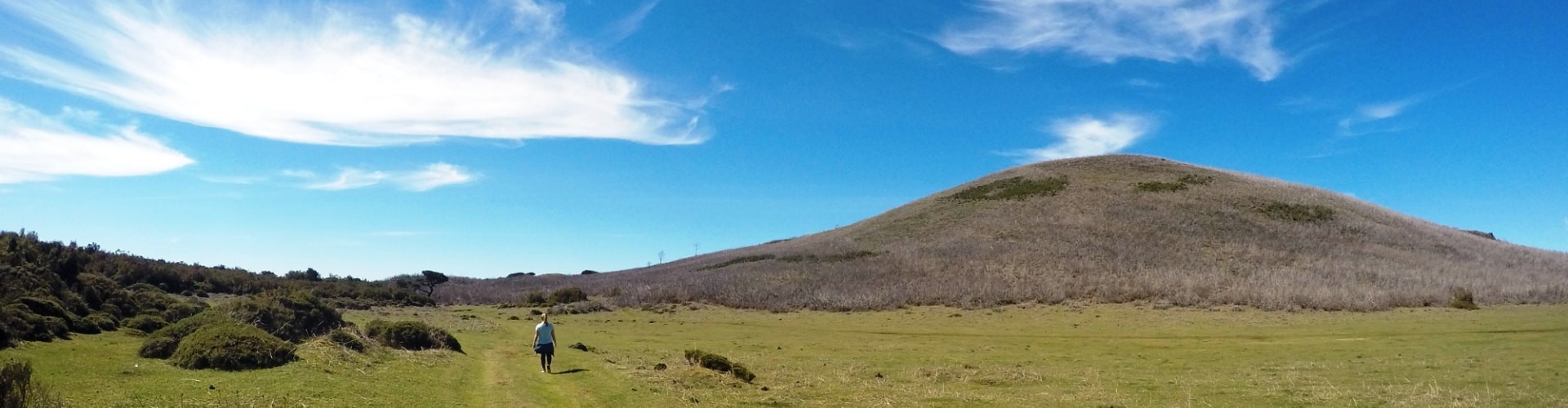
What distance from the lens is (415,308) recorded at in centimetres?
5956

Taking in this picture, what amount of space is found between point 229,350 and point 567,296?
155 feet

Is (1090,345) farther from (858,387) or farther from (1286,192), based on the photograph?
(1286,192)

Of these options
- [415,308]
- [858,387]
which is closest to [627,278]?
[415,308]

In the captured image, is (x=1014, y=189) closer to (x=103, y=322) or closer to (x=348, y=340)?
(x=348, y=340)

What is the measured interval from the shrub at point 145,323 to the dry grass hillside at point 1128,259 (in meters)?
34.8

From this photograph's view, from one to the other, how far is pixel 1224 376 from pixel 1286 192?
3331 inches

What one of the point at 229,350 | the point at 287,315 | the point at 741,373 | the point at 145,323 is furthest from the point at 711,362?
the point at 145,323

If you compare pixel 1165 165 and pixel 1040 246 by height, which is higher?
pixel 1165 165

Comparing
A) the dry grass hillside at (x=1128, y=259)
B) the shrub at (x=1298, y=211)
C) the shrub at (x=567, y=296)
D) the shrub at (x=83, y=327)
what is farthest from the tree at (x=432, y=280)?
the shrub at (x=1298, y=211)

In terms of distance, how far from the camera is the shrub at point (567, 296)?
2457 inches

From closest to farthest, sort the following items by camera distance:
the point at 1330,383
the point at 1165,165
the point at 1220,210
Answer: the point at 1330,383
the point at 1220,210
the point at 1165,165

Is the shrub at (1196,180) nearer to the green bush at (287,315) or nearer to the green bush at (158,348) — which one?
the green bush at (287,315)

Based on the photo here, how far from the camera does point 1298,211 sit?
78875 millimetres

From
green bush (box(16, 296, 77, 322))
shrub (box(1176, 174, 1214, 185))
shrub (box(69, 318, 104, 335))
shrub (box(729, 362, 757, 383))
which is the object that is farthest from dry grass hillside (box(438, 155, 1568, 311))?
green bush (box(16, 296, 77, 322))
